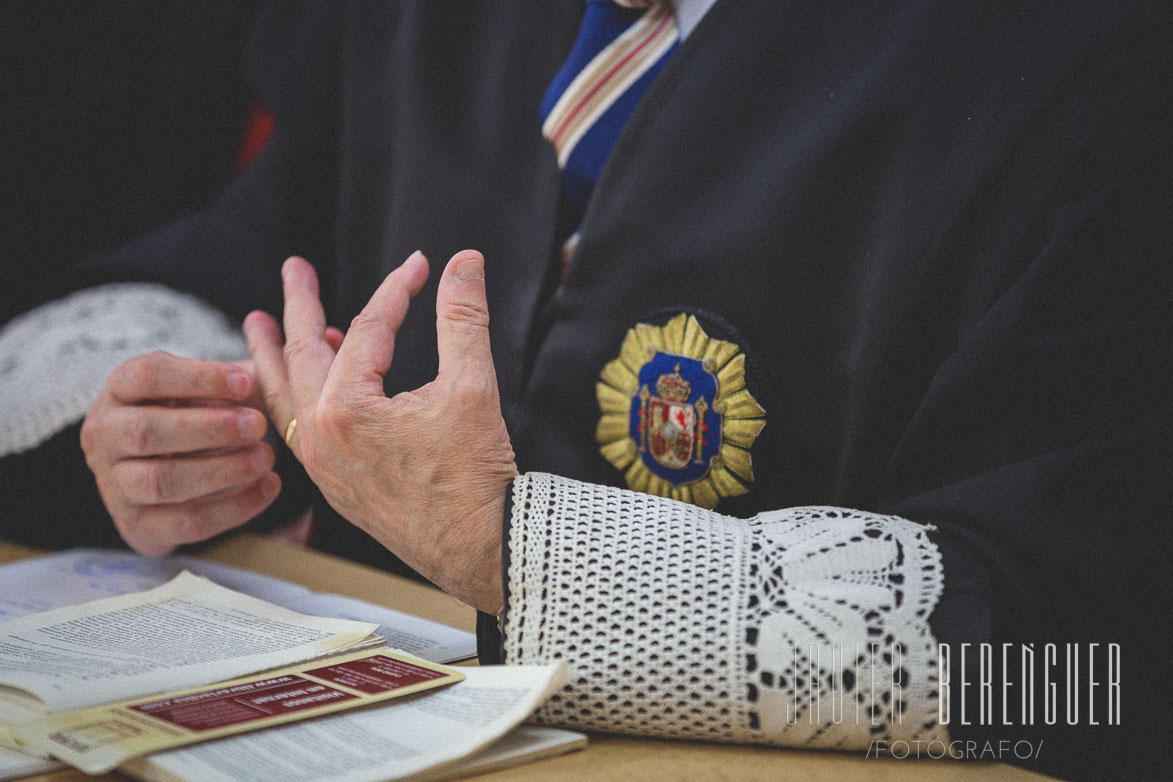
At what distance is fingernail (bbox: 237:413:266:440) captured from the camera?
90 cm

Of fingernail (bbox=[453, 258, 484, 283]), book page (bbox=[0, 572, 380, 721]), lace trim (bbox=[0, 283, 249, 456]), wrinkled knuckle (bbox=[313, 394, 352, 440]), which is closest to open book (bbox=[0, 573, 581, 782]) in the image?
book page (bbox=[0, 572, 380, 721])

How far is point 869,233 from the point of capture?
867 millimetres

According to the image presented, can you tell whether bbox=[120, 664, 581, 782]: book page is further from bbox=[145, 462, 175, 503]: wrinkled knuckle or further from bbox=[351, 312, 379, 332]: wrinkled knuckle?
bbox=[145, 462, 175, 503]: wrinkled knuckle

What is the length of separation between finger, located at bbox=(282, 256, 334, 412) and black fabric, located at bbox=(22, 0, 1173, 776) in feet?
0.67

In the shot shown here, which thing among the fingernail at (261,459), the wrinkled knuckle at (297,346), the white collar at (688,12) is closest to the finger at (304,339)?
the wrinkled knuckle at (297,346)

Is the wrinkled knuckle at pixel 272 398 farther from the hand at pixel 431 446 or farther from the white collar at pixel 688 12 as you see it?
the white collar at pixel 688 12

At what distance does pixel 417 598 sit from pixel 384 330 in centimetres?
30

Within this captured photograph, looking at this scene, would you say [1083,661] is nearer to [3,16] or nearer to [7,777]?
[7,777]

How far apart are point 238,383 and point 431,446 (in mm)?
287

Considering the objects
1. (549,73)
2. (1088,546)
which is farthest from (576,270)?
(1088,546)

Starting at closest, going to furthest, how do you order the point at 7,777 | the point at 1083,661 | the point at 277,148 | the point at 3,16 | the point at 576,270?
the point at 7,777
the point at 1083,661
the point at 576,270
the point at 277,148
the point at 3,16

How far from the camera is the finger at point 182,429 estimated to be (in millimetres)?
906

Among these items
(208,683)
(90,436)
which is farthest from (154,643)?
(90,436)

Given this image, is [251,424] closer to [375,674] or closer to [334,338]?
[334,338]
